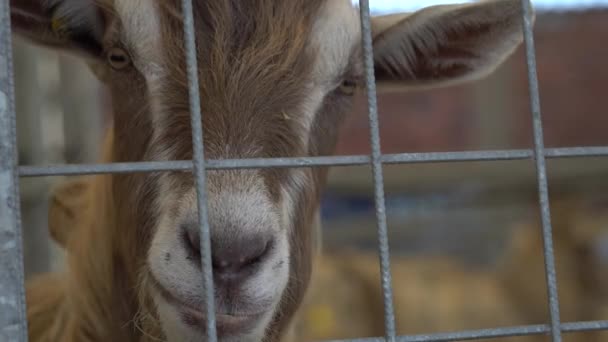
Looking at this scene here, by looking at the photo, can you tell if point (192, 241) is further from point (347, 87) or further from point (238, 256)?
point (347, 87)

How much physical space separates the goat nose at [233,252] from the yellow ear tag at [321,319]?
540 centimetres

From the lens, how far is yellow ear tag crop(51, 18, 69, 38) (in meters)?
2.52

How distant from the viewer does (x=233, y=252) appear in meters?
1.89

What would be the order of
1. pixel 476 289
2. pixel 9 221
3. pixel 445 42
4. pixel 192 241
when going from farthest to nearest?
pixel 476 289
pixel 445 42
pixel 192 241
pixel 9 221

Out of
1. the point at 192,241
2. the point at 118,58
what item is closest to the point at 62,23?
the point at 118,58

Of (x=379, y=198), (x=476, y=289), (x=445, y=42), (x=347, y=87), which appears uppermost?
(x=445, y=42)

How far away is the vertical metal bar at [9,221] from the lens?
5.38 feet

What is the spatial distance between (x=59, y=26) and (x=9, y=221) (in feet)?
3.28

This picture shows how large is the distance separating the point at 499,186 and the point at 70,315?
248 inches

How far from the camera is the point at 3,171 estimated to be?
5.45 ft

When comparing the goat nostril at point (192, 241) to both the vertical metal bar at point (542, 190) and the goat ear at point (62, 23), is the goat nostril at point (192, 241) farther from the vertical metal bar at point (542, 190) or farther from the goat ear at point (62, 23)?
the goat ear at point (62, 23)

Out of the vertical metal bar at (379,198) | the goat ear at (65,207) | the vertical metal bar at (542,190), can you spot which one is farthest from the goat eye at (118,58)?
the vertical metal bar at (542,190)

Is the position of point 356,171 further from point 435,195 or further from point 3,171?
point 3,171

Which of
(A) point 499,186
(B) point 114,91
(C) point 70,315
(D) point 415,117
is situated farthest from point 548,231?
(D) point 415,117
